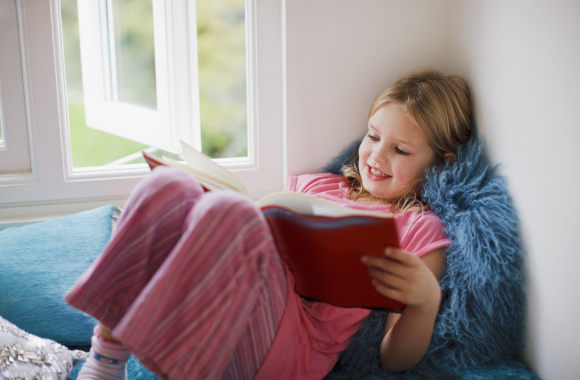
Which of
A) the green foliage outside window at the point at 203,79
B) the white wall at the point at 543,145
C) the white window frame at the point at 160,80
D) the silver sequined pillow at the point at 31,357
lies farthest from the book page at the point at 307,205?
the green foliage outside window at the point at 203,79

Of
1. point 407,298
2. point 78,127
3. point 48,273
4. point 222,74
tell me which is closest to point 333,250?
point 407,298

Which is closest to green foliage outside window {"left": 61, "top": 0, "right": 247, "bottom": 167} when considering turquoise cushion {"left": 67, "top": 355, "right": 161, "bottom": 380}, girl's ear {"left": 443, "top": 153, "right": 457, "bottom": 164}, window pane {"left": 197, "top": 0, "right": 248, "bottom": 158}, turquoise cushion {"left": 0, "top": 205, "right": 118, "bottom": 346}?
window pane {"left": 197, "top": 0, "right": 248, "bottom": 158}

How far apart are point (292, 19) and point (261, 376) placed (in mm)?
949

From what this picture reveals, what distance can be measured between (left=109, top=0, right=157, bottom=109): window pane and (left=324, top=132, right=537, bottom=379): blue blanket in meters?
1.18

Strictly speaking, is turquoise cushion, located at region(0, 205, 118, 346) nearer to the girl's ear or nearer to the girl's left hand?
the girl's left hand

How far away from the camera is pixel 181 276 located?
0.62m

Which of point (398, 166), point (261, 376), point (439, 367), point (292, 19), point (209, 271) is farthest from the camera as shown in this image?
point (292, 19)

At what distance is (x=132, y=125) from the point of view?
155 cm

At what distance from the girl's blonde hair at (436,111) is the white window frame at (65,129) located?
39 cm

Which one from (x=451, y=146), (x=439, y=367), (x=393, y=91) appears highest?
(x=393, y=91)

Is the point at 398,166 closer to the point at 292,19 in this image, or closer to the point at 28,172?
the point at 292,19

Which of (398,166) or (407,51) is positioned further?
(407,51)

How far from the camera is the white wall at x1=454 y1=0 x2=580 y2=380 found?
81 centimetres

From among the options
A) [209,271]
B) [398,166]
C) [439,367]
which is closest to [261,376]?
[209,271]
